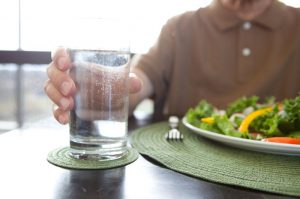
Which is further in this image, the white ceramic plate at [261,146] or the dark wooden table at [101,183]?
the white ceramic plate at [261,146]

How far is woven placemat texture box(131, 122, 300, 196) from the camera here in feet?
1.38

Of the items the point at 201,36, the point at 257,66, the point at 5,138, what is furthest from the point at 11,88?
the point at 5,138

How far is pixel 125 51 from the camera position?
0.51 metres

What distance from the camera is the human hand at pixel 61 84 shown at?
511mm

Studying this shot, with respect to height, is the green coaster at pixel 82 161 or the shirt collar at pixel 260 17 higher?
the shirt collar at pixel 260 17

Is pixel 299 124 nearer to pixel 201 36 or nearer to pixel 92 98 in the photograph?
pixel 92 98

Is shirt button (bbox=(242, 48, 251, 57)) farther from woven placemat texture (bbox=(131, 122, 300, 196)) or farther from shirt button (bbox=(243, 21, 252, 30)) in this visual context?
woven placemat texture (bbox=(131, 122, 300, 196))

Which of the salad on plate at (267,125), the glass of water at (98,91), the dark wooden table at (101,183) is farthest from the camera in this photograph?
the salad on plate at (267,125)

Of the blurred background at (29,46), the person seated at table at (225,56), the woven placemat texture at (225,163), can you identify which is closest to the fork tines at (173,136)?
the woven placemat texture at (225,163)

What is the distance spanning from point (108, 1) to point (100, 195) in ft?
1.29

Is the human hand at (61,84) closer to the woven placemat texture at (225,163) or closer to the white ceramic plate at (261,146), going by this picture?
the woven placemat texture at (225,163)

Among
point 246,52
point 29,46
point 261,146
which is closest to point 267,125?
point 261,146

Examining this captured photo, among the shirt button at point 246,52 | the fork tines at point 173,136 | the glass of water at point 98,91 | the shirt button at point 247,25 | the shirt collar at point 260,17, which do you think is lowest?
the fork tines at point 173,136

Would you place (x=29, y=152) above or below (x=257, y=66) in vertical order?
below
